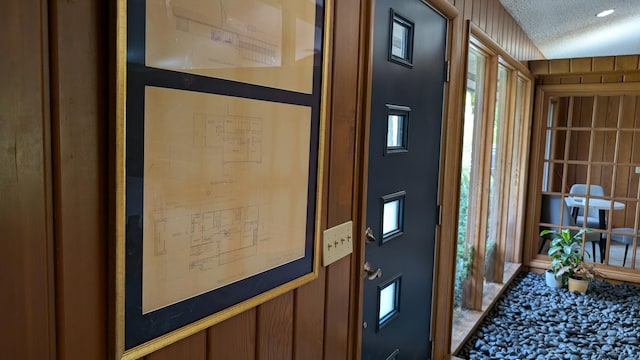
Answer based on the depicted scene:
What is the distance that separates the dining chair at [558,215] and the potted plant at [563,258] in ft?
0.75

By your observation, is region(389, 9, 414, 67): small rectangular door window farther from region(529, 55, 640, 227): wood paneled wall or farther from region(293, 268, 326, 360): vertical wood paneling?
region(529, 55, 640, 227): wood paneled wall

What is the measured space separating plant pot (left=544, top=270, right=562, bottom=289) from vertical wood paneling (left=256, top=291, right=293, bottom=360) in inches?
141

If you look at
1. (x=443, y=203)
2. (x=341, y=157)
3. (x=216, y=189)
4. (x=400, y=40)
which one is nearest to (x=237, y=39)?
(x=216, y=189)

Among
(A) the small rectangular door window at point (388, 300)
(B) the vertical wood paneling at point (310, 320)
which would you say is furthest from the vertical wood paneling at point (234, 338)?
(A) the small rectangular door window at point (388, 300)

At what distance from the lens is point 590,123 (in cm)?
428

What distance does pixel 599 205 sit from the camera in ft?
14.3

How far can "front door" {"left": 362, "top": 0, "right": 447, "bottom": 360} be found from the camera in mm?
1704

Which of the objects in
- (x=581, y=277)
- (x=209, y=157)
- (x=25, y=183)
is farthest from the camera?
(x=581, y=277)

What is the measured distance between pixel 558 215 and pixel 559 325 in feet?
5.13

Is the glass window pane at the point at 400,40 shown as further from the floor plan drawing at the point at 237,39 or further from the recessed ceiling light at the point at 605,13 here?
the recessed ceiling light at the point at 605,13

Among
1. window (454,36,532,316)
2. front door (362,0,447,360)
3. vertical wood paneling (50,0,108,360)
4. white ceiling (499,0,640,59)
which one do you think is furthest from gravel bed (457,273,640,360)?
vertical wood paneling (50,0,108,360)

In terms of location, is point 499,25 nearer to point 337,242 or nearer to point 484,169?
point 484,169

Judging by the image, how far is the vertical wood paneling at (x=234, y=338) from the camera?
0.96 metres

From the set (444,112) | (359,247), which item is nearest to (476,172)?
(444,112)
